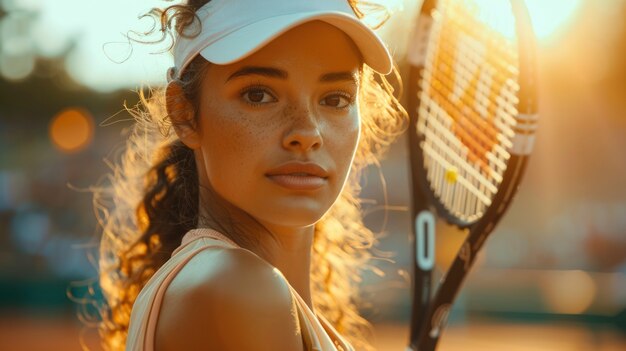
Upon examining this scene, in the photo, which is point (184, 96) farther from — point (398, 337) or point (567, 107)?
point (567, 107)

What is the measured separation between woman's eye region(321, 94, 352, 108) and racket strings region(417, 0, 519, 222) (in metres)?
0.83

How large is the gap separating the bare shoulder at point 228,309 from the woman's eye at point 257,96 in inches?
12.8

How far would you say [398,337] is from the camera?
1212 cm

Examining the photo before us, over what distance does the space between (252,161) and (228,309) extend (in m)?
0.37

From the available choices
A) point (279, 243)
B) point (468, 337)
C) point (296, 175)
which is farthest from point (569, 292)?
point (296, 175)

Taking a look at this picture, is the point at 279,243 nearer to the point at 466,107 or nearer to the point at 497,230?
the point at 466,107

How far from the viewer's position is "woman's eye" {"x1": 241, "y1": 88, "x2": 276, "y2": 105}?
1989mm

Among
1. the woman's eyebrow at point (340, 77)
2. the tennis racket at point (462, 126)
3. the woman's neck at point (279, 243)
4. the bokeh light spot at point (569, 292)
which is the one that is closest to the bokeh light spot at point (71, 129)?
the bokeh light spot at point (569, 292)

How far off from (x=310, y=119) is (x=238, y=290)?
0.40 metres

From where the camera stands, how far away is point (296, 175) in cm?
198

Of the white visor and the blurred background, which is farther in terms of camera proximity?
the blurred background

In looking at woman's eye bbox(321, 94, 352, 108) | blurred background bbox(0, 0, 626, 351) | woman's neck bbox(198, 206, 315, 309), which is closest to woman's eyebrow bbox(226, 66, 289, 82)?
woman's eye bbox(321, 94, 352, 108)

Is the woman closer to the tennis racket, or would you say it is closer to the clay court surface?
the tennis racket

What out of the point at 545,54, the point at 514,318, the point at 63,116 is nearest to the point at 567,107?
the point at 545,54
